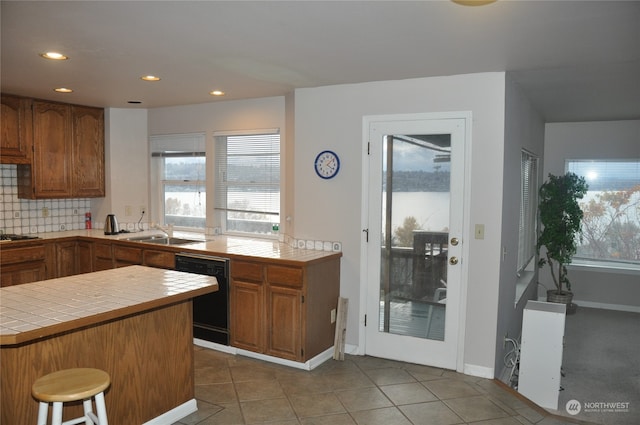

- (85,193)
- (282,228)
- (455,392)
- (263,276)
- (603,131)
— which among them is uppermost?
(603,131)

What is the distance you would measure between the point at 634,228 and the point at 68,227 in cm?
731

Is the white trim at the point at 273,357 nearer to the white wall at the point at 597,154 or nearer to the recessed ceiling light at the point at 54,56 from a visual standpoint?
the recessed ceiling light at the point at 54,56

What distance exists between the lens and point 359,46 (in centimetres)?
297

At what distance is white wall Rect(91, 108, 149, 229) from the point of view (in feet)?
18.7

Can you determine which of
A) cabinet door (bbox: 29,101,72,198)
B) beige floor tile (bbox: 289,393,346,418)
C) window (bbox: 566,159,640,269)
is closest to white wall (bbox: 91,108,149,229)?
cabinet door (bbox: 29,101,72,198)

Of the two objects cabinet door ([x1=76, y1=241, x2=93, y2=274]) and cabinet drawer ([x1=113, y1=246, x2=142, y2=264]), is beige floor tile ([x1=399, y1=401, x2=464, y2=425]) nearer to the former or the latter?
cabinet drawer ([x1=113, y1=246, x2=142, y2=264])

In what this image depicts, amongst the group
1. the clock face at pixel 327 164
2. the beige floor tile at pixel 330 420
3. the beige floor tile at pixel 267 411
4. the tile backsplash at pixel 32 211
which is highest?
the clock face at pixel 327 164

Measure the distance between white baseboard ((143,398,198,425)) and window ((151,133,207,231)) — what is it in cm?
275

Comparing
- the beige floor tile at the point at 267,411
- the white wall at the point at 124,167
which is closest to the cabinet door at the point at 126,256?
the white wall at the point at 124,167

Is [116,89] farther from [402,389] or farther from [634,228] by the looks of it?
[634,228]

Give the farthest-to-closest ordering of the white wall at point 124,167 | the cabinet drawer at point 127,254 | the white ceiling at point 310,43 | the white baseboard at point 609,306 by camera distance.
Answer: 1. the white baseboard at point 609,306
2. the white wall at point 124,167
3. the cabinet drawer at point 127,254
4. the white ceiling at point 310,43

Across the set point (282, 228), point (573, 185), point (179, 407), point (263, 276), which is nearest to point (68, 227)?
point (282, 228)

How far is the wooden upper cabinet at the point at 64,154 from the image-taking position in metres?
5.12

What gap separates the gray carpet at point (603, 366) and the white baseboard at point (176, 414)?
2.85m
